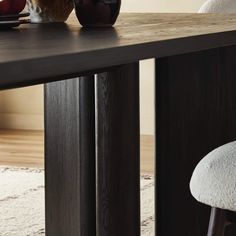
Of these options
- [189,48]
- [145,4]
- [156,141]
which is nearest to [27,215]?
[156,141]

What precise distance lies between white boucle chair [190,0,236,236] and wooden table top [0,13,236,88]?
212 mm

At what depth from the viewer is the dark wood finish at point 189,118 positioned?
2104 millimetres

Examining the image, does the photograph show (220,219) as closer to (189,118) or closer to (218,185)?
(218,185)

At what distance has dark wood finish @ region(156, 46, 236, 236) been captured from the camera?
2.10 metres

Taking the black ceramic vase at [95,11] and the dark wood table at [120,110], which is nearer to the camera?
the dark wood table at [120,110]

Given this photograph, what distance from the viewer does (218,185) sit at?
4.79 feet

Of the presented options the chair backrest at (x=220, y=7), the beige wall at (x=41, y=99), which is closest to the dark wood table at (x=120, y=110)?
the chair backrest at (x=220, y=7)

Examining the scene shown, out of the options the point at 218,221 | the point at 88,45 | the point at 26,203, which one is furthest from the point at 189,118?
the point at 26,203

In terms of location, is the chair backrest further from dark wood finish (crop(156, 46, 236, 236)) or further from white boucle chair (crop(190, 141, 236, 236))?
white boucle chair (crop(190, 141, 236, 236))

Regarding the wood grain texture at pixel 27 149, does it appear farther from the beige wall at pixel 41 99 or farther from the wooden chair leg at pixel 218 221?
the wooden chair leg at pixel 218 221

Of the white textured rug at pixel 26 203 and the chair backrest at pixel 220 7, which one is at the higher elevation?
the chair backrest at pixel 220 7

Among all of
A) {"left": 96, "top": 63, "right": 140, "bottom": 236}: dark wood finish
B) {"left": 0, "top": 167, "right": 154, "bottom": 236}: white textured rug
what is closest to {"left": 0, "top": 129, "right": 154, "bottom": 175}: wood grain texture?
{"left": 0, "top": 167, "right": 154, "bottom": 236}: white textured rug

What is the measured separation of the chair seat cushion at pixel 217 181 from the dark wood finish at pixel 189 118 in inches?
22.1

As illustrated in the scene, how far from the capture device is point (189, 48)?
51.9 inches
